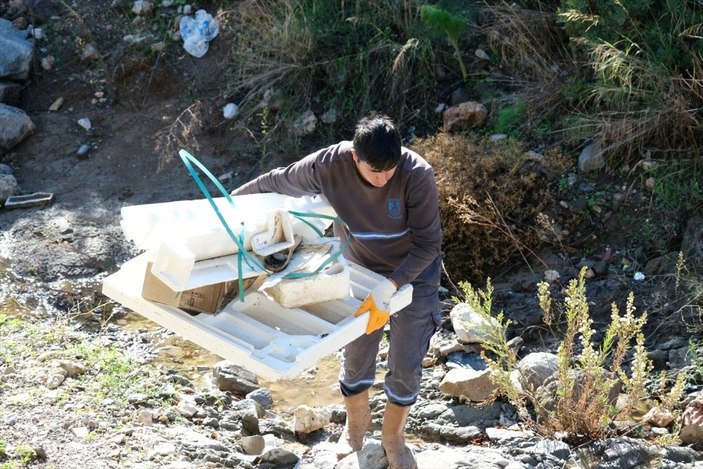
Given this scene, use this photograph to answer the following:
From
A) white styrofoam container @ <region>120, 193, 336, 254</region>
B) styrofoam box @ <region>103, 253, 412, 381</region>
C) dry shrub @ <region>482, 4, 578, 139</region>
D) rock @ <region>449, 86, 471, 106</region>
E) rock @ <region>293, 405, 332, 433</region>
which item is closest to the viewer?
styrofoam box @ <region>103, 253, 412, 381</region>

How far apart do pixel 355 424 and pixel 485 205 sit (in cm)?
195

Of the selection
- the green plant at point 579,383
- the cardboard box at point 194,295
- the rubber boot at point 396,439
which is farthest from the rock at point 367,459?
the cardboard box at point 194,295

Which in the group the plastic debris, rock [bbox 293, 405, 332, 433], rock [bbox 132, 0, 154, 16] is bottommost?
the plastic debris

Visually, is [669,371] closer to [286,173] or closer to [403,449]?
[403,449]

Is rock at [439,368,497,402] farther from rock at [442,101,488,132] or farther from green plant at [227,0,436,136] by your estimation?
green plant at [227,0,436,136]

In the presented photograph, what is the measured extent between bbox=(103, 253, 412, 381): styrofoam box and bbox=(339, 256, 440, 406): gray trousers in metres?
0.29

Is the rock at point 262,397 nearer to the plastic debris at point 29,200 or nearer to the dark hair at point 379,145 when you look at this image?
the dark hair at point 379,145

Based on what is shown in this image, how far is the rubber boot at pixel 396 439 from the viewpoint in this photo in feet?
13.9

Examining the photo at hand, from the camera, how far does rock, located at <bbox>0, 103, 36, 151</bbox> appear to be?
25.2 ft

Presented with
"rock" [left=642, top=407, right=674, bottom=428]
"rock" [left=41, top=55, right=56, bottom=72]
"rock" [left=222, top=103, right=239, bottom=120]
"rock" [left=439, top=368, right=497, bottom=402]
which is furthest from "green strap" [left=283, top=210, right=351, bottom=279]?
"rock" [left=41, top=55, right=56, bottom=72]

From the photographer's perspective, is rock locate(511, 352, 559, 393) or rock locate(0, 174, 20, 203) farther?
rock locate(0, 174, 20, 203)

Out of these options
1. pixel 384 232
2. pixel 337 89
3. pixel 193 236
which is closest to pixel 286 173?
pixel 384 232

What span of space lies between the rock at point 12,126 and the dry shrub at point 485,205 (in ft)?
11.2

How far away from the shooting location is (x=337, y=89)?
737 cm
